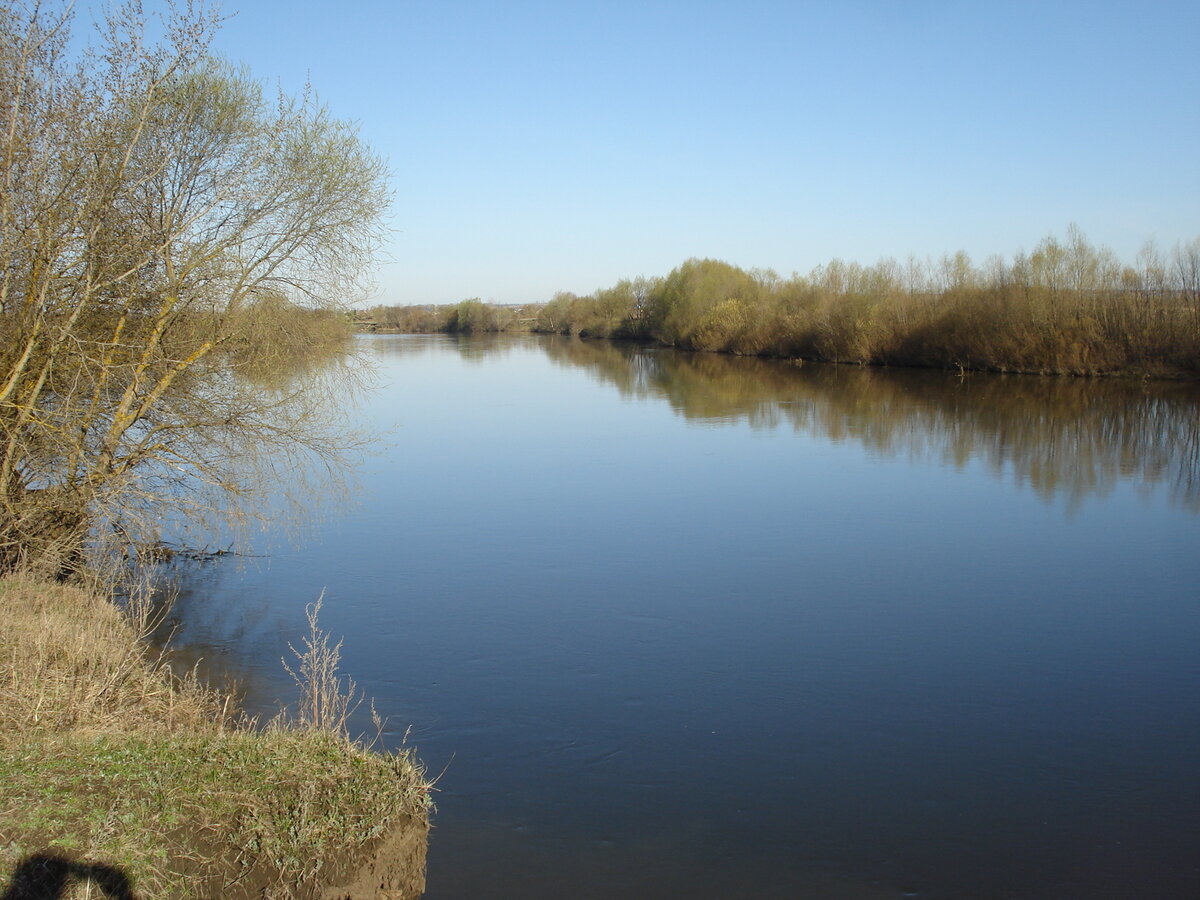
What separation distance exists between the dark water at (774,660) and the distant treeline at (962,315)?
655cm

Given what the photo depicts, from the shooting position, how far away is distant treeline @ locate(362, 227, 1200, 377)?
26.4m

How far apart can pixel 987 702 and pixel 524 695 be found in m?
2.98

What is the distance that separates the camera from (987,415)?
20.2 meters

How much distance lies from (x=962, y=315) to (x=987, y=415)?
12.3 metres

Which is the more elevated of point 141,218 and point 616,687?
point 141,218

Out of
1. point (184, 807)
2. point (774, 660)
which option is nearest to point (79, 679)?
point (184, 807)

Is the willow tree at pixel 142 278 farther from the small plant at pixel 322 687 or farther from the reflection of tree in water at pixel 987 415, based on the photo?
the reflection of tree in water at pixel 987 415

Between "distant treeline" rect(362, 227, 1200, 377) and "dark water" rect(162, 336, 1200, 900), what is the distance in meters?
6.55

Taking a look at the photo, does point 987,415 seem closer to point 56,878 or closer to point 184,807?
point 184,807

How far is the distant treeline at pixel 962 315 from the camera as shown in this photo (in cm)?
2639

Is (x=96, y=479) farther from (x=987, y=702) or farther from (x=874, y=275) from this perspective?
(x=874, y=275)

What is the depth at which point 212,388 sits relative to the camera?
9102mm

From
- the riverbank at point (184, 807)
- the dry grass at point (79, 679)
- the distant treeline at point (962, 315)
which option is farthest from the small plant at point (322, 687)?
the distant treeline at point (962, 315)

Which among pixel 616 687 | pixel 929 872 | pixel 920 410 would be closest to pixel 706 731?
pixel 616 687
